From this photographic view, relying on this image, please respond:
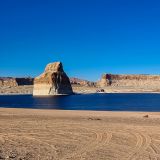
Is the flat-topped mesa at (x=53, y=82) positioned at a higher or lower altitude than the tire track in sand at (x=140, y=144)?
higher

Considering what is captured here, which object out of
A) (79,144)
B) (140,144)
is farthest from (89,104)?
(140,144)

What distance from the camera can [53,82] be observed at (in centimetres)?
11106

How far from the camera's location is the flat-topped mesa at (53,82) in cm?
11200

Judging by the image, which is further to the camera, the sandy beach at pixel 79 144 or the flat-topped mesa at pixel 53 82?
the flat-topped mesa at pixel 53 82

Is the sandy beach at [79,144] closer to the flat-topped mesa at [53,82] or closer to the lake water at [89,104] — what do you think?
the lake water at [89,104]

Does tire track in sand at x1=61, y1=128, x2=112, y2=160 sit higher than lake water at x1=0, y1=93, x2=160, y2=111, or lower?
lower

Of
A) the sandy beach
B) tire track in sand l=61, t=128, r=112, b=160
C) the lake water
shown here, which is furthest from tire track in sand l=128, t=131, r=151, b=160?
the lake water

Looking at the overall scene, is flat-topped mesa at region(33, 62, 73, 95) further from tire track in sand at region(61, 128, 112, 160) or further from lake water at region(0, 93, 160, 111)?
tire track in sand at region(61, 128, 112, 160)

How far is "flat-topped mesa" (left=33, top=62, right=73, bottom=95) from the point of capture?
4409 inches

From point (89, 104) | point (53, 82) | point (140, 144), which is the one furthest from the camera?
point (53, 82)

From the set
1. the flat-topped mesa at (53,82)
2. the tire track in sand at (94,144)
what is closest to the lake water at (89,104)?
the flat-topped mesa at (53,82)

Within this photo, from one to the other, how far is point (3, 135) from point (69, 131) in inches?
127

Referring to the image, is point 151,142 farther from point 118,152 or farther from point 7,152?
point 7,152

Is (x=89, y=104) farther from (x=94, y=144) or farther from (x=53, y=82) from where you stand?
(x=53, y=82)
